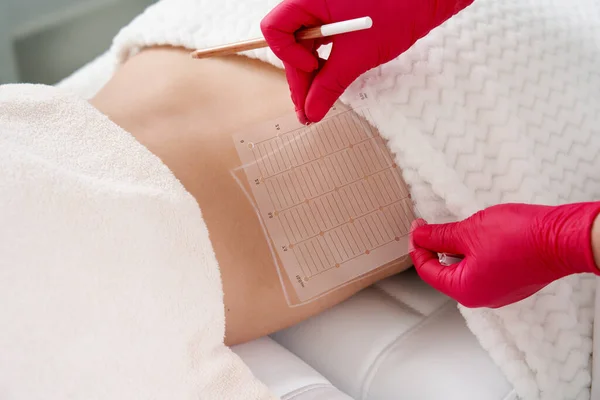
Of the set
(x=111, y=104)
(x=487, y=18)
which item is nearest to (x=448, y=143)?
(x=487, y=18)

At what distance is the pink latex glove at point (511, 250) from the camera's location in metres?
0.68

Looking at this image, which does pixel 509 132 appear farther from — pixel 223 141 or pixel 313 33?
pixel 223 141

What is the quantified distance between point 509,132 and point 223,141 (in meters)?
0.43

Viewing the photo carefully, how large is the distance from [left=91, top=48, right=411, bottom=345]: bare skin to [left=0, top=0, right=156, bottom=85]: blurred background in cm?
102

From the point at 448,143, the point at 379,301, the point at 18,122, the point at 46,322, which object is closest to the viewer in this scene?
the point at 46,322

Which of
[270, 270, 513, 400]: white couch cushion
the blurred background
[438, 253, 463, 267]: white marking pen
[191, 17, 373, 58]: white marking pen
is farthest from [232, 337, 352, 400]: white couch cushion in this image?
the blurred background

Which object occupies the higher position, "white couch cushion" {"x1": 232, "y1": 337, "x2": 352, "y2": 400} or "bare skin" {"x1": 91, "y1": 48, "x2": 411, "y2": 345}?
"bare skin" {"x1": 91, "y1": 48, "x2": 411, "y2": 345}

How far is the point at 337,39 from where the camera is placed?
831mm

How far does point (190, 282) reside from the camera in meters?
0.70

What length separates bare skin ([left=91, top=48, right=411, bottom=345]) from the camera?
31.3 inches

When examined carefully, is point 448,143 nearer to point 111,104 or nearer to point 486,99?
point 486,99

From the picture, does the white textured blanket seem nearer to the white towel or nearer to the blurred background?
the white towel

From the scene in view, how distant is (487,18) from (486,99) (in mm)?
162

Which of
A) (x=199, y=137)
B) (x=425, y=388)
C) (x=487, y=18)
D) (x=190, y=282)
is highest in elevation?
(x=487, y=18)
